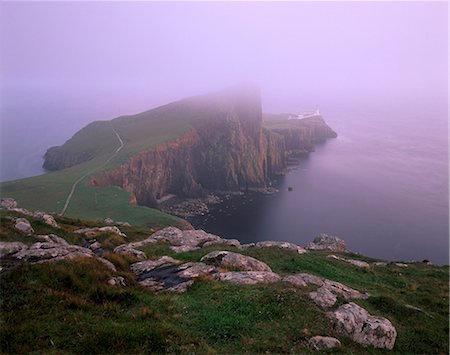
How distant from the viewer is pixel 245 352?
1203 cm

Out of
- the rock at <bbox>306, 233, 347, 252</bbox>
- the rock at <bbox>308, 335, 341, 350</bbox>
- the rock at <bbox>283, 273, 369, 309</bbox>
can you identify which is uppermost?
the rock at <bbox>308, 335, 341, 350</bbox>

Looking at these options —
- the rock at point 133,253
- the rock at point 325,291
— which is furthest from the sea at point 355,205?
the rock at point 325,291

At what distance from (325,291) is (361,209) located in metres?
98.2

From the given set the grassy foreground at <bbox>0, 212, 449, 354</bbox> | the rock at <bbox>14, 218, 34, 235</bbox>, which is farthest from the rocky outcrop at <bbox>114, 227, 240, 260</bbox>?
the grassy foreground at <bbox>0, 212, 449, 354</bbox>

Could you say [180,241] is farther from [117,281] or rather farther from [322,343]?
[322,343]

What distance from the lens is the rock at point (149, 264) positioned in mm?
20672

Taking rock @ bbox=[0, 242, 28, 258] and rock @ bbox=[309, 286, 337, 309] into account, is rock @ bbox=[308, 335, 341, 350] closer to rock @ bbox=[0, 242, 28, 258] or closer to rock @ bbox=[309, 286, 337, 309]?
rock @ bbox=[309, 286, 337, 309]

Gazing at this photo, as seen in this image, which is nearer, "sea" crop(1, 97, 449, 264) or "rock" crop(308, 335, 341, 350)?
"rock" crop(308, 335, 341, 350)

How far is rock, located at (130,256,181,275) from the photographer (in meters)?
20.7

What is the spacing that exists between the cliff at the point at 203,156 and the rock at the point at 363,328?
8908 centimetres

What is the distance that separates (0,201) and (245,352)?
4561 cm

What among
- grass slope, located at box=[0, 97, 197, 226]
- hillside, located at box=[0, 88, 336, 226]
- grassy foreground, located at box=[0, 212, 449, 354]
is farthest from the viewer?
hillside, located at box=[0, 88, 336, 226]

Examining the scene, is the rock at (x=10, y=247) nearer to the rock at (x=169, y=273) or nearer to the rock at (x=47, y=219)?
the rock at (x=169, y=273)

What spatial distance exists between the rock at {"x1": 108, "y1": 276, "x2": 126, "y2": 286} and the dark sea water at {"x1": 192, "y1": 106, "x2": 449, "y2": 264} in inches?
2877
